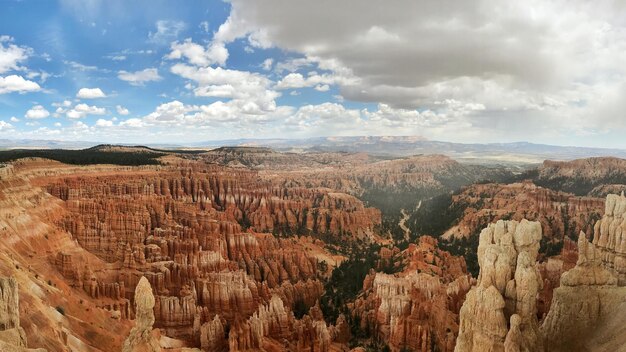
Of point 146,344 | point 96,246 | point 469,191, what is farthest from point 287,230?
point 146,344

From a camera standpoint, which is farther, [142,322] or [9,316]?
[142,322]


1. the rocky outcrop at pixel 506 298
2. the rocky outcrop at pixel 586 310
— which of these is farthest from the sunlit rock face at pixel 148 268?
the rocky outcrop at pixel 586 310

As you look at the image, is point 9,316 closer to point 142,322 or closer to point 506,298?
point 142,322

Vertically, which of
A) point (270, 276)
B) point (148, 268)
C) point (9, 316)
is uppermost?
point (9, 316)

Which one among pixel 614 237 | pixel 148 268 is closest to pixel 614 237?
pixel 614 237

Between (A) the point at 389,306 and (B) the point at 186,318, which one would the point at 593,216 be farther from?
(B) the point at 186,318
